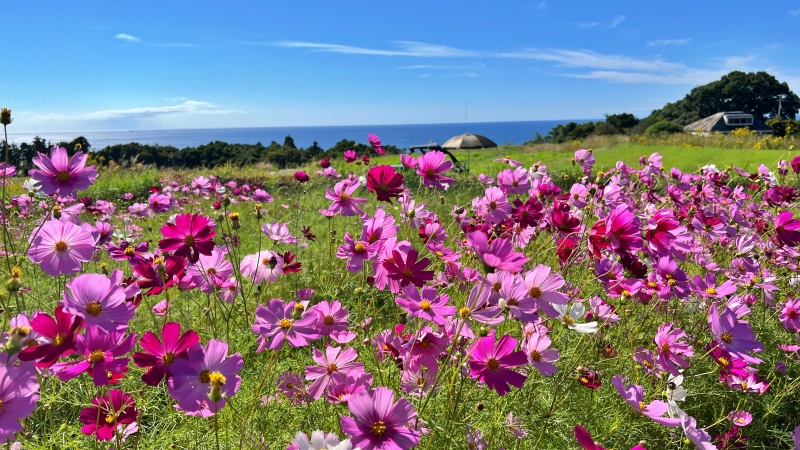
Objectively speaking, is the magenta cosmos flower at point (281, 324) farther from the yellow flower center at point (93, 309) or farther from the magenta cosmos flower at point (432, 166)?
the magenta cosmos flower at point (432, 166)

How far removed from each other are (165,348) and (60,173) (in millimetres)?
759

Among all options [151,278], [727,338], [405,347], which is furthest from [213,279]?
[727,338]

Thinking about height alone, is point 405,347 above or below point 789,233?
below

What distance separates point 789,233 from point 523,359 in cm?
135

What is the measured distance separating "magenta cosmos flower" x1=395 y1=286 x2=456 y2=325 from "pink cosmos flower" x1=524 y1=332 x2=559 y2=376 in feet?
0.65

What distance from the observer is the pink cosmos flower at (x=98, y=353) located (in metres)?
0.86

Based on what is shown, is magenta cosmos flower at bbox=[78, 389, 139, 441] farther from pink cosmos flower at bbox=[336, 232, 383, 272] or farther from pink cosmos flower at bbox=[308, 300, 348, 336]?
pink cosmos flower at bbox=[336, 232, 383, 272]

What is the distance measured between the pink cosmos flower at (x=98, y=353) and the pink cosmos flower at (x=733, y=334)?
1355 millimetres

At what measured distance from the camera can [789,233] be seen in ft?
5.54

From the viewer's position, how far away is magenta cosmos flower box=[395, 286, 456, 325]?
3.42ft

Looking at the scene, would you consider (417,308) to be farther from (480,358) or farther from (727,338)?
(727,338)

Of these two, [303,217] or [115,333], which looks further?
[303,217]

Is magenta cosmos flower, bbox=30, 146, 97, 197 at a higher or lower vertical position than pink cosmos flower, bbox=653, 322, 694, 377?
higher

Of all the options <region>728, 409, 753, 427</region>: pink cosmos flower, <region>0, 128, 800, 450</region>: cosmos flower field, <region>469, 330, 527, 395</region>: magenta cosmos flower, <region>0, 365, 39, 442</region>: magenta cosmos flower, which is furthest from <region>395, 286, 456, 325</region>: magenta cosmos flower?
<region>728, 409, 753, 427</region>: pink cosmos flower
